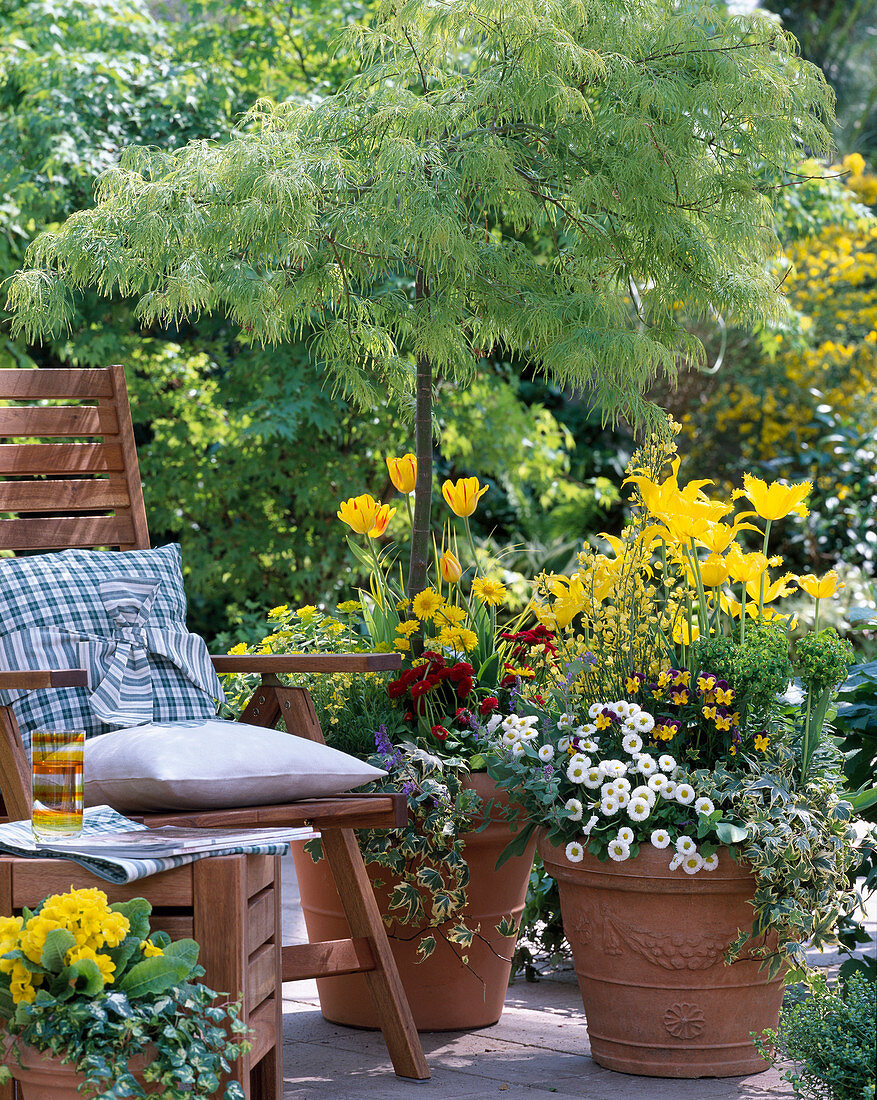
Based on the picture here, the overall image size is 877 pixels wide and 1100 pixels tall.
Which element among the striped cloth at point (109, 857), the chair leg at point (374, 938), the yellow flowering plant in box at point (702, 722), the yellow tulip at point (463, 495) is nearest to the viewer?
the striped cloth at point (109, 857)

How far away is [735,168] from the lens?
2604 millimetres

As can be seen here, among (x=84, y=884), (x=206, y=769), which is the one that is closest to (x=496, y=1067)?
(x=206, y=769)

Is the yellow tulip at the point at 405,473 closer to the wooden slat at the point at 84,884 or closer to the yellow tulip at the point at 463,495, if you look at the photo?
the yellow tulip at the point at 463,495

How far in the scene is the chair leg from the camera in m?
2.36

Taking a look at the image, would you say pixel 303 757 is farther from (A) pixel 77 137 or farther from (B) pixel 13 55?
(B) pixel 13 55

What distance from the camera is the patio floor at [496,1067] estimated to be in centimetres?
223

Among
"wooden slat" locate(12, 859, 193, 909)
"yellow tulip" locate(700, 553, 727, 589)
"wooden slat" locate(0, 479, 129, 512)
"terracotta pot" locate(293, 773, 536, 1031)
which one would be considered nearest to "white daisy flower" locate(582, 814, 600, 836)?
"terracotta pot" locate(293, 773, 536, 1031)

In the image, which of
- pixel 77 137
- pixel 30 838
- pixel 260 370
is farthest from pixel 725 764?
pixel 77 137

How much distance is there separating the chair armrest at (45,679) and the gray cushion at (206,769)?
23 cm

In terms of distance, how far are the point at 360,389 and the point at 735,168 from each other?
939mm

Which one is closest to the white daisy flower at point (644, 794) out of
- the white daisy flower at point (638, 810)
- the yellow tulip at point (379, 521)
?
the white daisy flower at point (638, 810)

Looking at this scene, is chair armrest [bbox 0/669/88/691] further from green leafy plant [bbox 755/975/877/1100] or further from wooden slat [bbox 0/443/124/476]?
green leafy plant [bbox 755/975/877/1100]

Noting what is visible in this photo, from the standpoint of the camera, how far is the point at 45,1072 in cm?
163

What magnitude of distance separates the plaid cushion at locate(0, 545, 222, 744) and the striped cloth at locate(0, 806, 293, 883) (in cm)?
40
